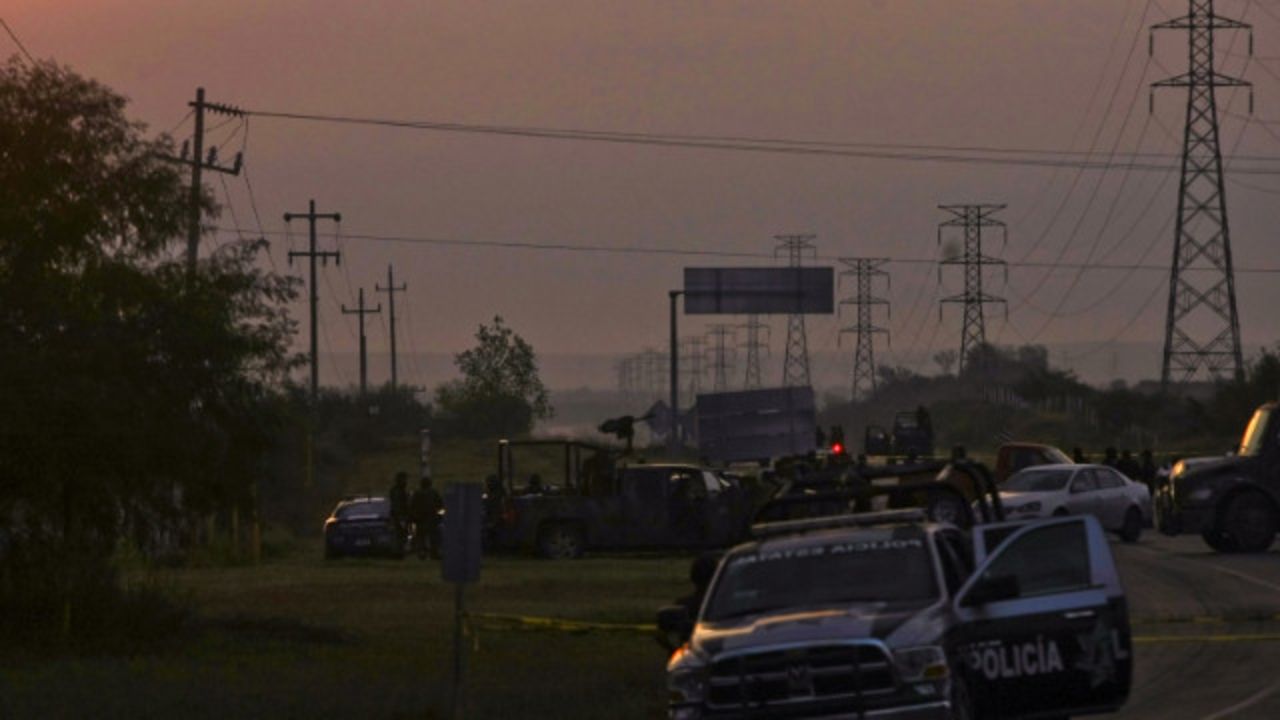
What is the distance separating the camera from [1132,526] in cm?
4784

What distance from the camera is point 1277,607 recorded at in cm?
3038

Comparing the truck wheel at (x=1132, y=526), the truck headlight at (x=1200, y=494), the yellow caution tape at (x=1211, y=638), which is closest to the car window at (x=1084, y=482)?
the truck wheel at (x=1132, y=526)

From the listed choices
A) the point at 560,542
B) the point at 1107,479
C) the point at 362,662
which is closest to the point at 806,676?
the point at 362,662

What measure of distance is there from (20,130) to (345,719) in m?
8.74

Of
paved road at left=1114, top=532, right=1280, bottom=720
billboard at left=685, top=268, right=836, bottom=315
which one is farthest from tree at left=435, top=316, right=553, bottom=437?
paved road at left=1114, top=532, right=1280, bottom=720

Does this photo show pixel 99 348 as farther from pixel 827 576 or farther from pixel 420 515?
pixel 420 515

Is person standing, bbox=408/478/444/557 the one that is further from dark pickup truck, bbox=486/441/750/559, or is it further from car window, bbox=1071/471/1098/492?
car window, bbox=1071/471/1098/492

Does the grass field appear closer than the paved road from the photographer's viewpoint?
No

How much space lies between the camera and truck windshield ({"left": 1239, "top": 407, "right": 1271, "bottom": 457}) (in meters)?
41.4

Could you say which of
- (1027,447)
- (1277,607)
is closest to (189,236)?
(1277,607)

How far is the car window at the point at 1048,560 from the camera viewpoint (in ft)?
54.6

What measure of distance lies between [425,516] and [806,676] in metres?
34.3

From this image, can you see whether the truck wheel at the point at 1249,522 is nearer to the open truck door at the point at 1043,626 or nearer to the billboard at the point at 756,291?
the open truck door at the point at 1043,626

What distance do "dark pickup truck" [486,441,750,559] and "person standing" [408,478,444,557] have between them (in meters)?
1.93
